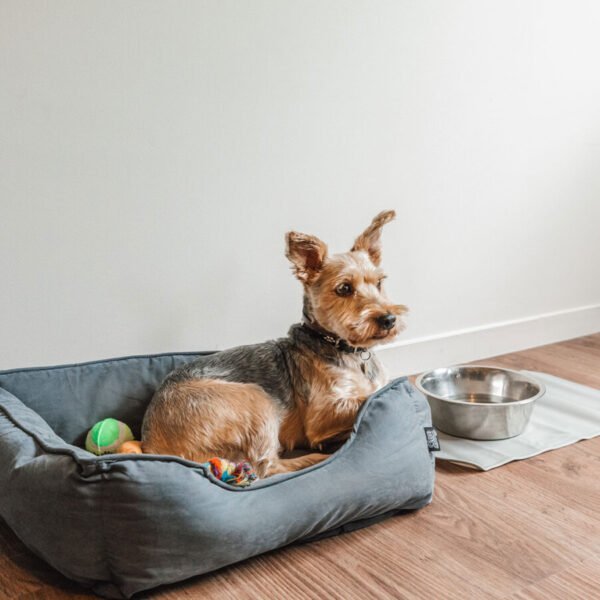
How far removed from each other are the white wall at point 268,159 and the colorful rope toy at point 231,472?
0.74m

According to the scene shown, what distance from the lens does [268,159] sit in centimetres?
259

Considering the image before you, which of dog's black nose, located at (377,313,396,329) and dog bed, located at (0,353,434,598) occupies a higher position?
dog's black nose, located at (377,313,396,329)

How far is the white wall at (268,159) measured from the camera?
2.18 metres

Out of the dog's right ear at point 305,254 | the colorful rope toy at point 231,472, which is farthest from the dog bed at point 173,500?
the dog's right ear at point 305,254

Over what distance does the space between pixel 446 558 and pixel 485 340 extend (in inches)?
72.3

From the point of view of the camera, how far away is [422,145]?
300 cm

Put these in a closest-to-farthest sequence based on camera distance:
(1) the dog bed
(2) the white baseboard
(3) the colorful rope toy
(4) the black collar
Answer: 1. (1) the dog bed
2. (3) the colorful rope toy
3. (4) the black collar
4. (2) the white baseboard

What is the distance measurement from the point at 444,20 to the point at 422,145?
1.66ft

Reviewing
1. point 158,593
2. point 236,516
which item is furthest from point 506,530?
point 158,593

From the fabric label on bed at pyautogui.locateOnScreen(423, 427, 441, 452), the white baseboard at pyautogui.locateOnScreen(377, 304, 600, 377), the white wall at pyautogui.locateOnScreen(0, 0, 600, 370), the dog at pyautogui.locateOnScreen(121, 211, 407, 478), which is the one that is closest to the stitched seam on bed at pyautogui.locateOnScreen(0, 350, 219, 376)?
the white wall at pyautogui.locateOnScreen(0, 0, 600, 370)

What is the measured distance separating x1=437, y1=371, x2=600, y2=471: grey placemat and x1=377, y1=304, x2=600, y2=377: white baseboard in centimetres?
48

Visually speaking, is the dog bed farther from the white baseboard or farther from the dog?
the white baseboard

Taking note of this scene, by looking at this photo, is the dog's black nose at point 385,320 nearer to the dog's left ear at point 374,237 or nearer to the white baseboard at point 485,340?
the dog's left ear at point 374,237

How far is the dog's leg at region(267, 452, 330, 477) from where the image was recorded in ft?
6.32
